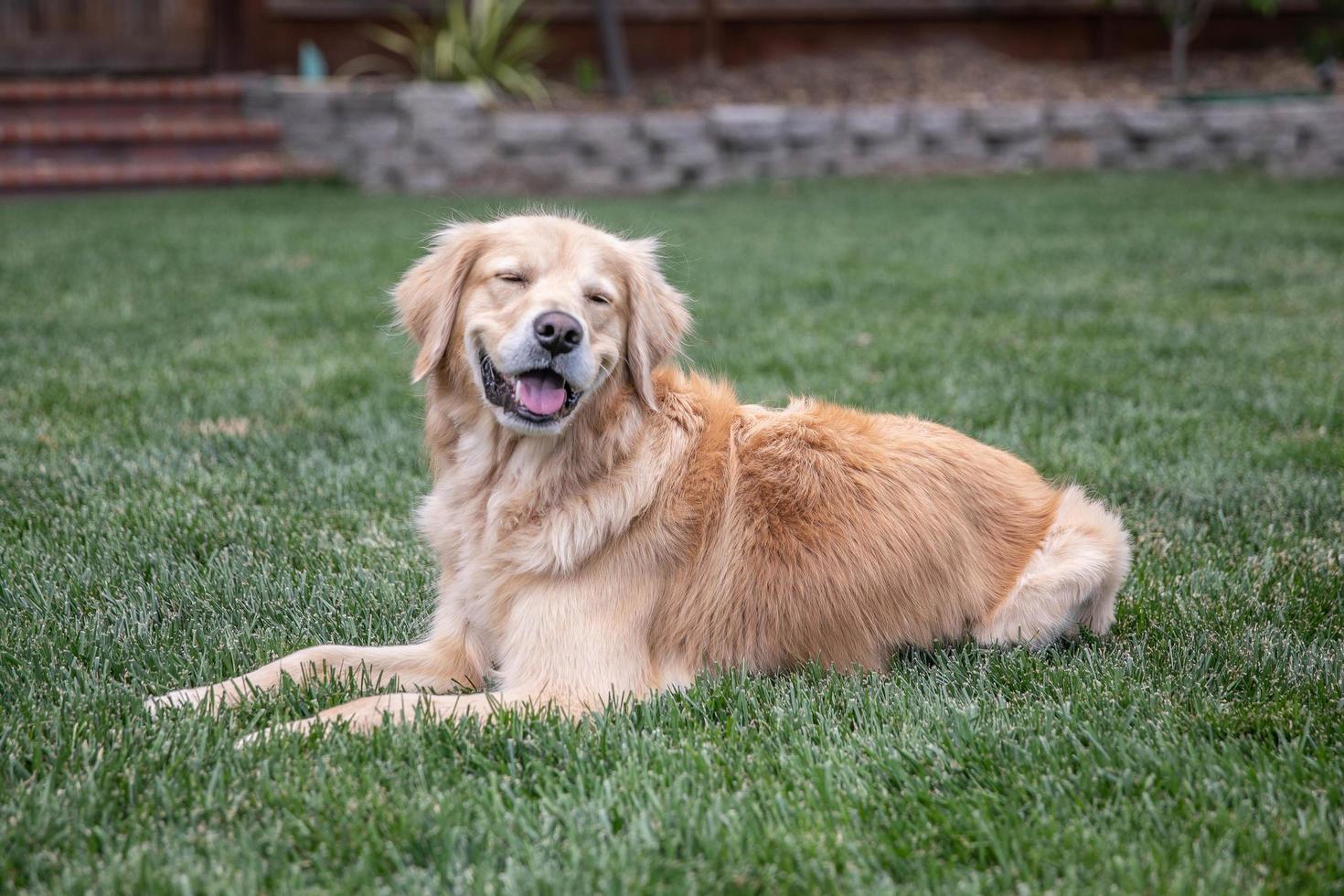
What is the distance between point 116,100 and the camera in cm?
1241

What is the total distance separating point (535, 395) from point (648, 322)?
42cm

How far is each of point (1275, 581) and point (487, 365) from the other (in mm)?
2286

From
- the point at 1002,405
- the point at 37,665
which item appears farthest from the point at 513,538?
the point at 1002,405

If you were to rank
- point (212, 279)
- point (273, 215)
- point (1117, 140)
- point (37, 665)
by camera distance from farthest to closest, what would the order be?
point (1117, 140) → point (273, 215) → point (212, 279) → point (37, 665)

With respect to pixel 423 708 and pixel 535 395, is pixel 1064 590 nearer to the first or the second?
pixel 535 395

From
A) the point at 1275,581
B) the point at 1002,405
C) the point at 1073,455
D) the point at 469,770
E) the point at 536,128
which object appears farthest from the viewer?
the point at 536,128

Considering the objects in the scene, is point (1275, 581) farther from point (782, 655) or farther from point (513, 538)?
point (513, 538)

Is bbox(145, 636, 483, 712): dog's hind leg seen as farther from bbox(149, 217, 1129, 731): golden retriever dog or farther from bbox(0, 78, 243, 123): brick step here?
bbox(0, 78, 243, 123): brick step

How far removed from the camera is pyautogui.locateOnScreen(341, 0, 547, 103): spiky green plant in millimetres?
13031

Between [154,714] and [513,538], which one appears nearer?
[154,714]

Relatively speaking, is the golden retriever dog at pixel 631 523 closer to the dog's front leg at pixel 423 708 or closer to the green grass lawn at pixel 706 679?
the dog's front leg at pixel 423 708

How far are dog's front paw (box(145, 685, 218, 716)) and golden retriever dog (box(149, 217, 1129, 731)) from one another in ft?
0.05

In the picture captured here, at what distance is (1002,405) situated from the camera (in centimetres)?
519

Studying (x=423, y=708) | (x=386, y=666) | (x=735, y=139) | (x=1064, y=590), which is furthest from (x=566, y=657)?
(x=735, y=139)
